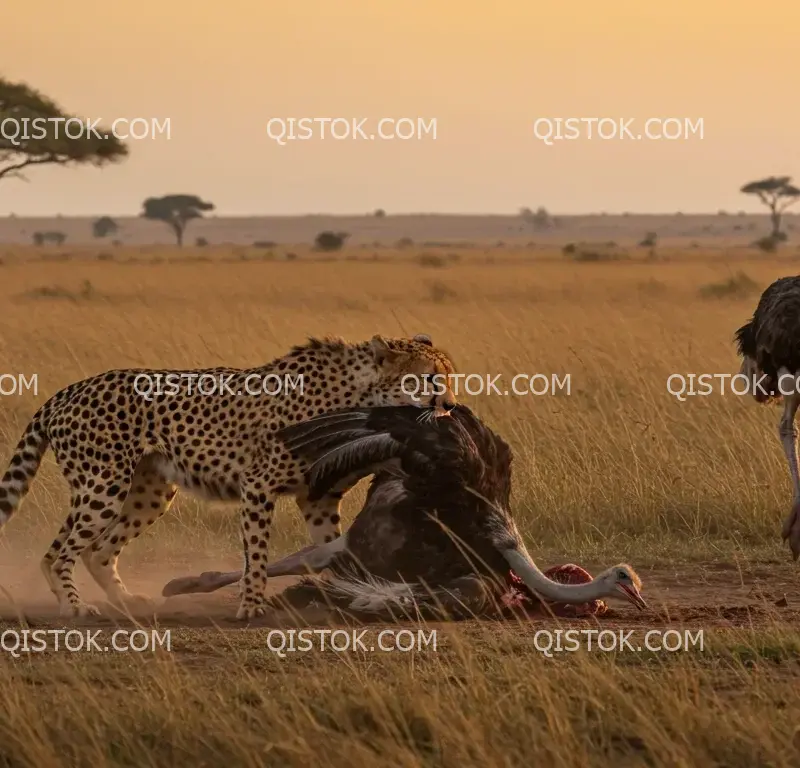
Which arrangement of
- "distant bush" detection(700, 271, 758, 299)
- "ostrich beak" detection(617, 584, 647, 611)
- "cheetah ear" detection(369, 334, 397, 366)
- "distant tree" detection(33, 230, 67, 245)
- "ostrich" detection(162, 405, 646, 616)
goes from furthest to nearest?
1. "distant tree" detection(33, 230, 67, 245)
2. "distant bush" detection(700, 271, 758, 299)
3. "cheetah ear" detection(369, 334, 397, 366)
4. "ostrich" detection(162, 405, 646, 616)
5. "ostrich beak" detection(617, 584, 647, 611)

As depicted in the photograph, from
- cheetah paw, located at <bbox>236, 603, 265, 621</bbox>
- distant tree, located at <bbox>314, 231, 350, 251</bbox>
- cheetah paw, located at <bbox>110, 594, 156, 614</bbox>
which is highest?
distant tree, located at <bbox>314, 231, 350, 251</bbox>

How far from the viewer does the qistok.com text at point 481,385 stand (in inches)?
251

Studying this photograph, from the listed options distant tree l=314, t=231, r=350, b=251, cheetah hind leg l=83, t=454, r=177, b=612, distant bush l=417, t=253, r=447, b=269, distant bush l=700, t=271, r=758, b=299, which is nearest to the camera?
cheetah hind leg l=83, t=454, r=177, b=612

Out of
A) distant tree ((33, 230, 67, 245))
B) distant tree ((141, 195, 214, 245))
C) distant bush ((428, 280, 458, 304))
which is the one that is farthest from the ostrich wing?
distant tree ((33, 230, 67, 245))

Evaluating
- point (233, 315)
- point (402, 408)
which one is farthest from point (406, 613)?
point (233, 315)

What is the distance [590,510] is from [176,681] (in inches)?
142

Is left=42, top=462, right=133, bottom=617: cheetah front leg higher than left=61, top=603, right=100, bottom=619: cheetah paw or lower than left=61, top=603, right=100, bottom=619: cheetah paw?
higher

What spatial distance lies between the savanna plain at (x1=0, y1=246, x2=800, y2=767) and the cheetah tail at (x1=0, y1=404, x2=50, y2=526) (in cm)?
41

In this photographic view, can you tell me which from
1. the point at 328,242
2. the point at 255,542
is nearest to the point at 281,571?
the point at 255,542

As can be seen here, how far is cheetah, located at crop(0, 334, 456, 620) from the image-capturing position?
20.9ft

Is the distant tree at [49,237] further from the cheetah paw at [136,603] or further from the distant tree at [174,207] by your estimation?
the cheetah paw at [136,603]

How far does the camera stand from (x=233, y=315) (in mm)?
17047

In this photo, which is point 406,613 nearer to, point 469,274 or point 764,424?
point 764,424

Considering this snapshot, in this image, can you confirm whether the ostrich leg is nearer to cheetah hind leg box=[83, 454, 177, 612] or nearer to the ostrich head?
the ostrich head
